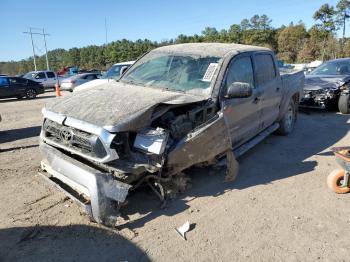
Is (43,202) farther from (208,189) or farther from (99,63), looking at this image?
(99,63)

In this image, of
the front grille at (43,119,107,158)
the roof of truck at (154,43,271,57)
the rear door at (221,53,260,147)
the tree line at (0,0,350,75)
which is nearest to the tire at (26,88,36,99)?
the roof of truck at (154,43,271,57)

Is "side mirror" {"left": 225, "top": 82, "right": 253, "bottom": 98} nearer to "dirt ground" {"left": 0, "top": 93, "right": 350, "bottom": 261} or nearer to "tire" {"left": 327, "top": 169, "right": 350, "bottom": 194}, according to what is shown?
"dirt ground" {"left": 0, "top": 93, "right": 350, "bottom": 261}

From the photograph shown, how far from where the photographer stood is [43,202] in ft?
14.1

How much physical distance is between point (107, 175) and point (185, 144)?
100cm

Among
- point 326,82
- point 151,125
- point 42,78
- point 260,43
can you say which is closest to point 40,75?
point 42,78

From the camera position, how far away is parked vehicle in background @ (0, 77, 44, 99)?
1836 centimetres

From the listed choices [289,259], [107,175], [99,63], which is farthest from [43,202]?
[99,63]

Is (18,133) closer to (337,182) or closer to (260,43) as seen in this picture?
(337,182)

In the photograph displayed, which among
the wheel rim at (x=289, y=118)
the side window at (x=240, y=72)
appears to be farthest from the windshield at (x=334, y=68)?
the side window at (x=240, y=72)

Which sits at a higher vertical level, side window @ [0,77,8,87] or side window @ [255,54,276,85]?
side window @ [255,54,276,85]

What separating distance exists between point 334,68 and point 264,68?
20.8 ft

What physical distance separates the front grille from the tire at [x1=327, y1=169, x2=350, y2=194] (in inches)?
125

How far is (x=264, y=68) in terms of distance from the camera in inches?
245

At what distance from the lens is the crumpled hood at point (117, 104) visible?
11.9 feet
